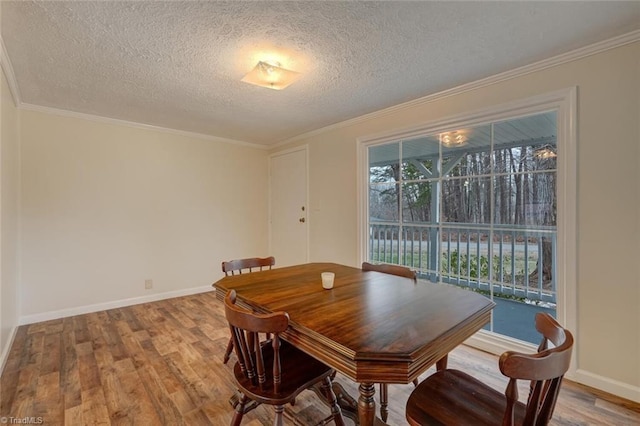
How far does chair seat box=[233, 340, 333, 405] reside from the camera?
1174 mm

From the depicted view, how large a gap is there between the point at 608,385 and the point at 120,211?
183 inches

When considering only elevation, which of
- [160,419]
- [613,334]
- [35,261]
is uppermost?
[35,261]

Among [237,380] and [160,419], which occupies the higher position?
[237,380]

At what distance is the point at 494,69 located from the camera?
2.19 m

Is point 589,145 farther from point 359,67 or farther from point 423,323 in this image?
point 423,323

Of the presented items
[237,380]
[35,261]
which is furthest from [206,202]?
[237,380]

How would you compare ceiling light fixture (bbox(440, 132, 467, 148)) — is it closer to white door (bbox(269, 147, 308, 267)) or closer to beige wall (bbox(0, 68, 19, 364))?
white door (bbox(269, 147, 308, 267))

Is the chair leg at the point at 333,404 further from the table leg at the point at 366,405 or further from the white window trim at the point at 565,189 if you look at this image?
the white window trim at the point at 565,189

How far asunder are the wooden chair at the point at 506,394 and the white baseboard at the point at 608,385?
1.29 m

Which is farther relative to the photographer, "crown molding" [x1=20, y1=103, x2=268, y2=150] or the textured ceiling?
"crown molding" [x1=20, y1=103, x2=268, y2=150]

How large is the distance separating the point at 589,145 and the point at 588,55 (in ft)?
1.92

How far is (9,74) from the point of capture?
223cm

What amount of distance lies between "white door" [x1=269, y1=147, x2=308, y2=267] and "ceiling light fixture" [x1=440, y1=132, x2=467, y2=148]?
194cm

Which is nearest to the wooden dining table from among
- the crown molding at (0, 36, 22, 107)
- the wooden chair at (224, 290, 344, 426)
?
the wooden chair at (224, 290, 344, 426)
